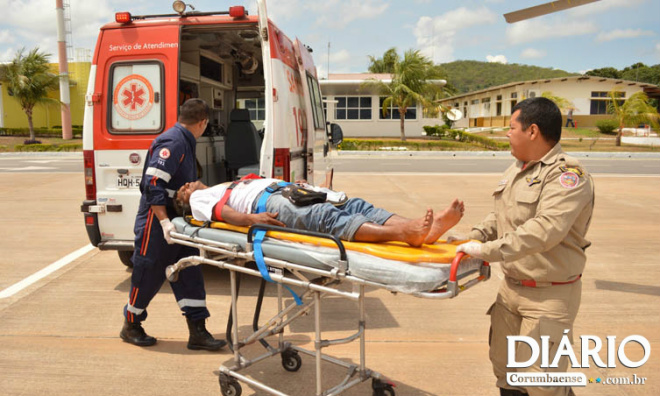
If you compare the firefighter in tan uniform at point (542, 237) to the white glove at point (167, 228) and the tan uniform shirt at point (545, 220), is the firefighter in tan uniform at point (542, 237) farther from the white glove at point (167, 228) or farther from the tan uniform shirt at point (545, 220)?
the white glove at point (167, 228)

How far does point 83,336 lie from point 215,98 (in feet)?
16.1

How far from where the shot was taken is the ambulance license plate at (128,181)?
16.6ft

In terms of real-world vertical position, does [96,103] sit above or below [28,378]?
above

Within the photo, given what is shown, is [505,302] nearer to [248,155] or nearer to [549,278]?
[549,278]

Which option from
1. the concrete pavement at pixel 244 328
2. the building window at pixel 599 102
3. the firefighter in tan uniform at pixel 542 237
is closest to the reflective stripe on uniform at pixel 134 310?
the concrete pavement at pixel 244 328

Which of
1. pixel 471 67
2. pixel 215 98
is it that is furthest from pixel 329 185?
pixel 471 67

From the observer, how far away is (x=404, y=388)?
11.0ft

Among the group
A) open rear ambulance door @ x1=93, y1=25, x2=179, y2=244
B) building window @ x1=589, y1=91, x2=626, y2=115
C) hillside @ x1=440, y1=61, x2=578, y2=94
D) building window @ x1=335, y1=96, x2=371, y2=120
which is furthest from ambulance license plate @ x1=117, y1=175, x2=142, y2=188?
hillside @ x1=440, y1=61, x2=578, y2=94

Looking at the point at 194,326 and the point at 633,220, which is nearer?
the point at 194,326

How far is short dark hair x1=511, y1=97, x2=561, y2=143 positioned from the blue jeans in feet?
3.14

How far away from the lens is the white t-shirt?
3.42 m

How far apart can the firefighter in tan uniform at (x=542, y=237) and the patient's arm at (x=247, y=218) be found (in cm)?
122

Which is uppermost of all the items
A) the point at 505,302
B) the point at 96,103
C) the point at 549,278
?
the point at 96,103

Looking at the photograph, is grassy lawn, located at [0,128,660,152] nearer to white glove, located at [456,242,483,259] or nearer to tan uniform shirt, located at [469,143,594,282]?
tan uniform shirt, located at [469,143,594,282]
